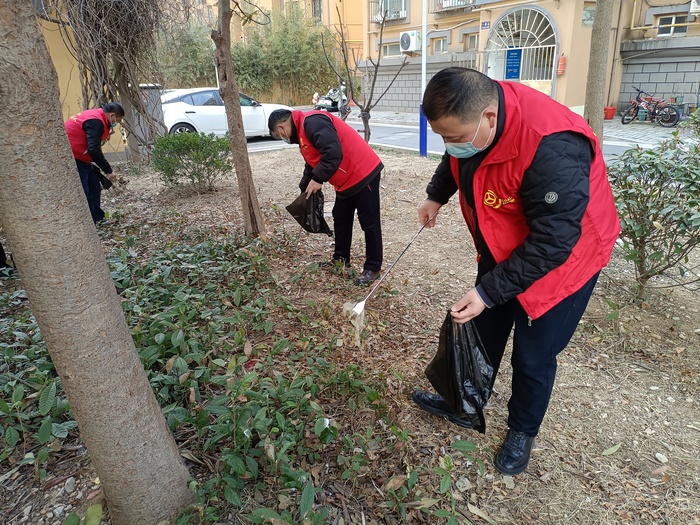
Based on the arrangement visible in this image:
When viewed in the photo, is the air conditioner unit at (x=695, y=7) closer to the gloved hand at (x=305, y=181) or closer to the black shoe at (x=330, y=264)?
the gloved hand at (x=305, y=181)

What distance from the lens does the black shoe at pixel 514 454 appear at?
2.01 metres

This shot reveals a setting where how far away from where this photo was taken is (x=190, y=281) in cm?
346

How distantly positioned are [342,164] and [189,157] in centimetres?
368

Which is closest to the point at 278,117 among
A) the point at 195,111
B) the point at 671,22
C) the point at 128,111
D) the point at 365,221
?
the point at 365,221

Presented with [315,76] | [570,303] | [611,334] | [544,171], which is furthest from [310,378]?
[315,76]

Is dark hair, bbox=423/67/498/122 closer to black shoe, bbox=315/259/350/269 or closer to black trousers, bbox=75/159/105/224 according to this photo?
black shoe, bbox=315/259/350/269

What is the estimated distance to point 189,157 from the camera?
6414 mm

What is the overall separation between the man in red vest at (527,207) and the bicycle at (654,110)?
48.1ft

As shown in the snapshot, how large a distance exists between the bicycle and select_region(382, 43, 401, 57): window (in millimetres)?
10698

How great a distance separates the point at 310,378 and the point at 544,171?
133 centimetres

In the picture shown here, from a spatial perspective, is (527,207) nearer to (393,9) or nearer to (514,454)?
(514,454)

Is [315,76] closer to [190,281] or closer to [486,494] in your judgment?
[190,281]

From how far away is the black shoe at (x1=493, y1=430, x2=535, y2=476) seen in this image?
2.01m

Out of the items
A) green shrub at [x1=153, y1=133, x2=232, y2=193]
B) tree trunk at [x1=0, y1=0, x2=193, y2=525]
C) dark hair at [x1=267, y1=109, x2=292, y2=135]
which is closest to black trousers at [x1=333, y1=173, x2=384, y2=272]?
dark hair at [x1=267, y1=109, x2=292, y2=135]
